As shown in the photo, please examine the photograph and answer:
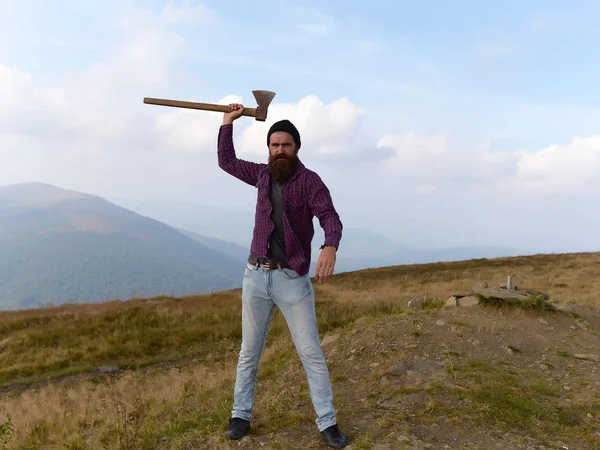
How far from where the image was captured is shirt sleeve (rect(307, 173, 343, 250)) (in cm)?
380

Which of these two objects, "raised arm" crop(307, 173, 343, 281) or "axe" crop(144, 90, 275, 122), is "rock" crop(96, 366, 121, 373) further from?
"raised arm" crop(307, 173, 343, 281)

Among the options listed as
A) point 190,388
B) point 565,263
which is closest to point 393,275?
point 565,263

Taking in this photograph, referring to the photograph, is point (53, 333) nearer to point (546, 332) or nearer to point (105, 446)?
point (105, 446)

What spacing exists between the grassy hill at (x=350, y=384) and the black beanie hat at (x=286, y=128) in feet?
9.48

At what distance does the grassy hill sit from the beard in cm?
253

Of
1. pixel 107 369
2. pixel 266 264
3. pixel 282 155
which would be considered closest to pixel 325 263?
pixel 266 264

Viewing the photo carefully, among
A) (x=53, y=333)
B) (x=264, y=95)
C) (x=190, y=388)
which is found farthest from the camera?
(x=53, y=333)

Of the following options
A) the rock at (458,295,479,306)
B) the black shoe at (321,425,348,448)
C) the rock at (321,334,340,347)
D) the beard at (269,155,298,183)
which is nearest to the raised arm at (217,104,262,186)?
the beard at (269,155,298,183)

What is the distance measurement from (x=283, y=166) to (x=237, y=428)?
2.59 metres

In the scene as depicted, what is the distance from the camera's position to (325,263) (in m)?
3.57

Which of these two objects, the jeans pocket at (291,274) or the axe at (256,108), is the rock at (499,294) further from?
the axe at (256,108)

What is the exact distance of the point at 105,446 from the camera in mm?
4777

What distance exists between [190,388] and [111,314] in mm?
10880

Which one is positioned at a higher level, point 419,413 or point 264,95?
point 264,95
